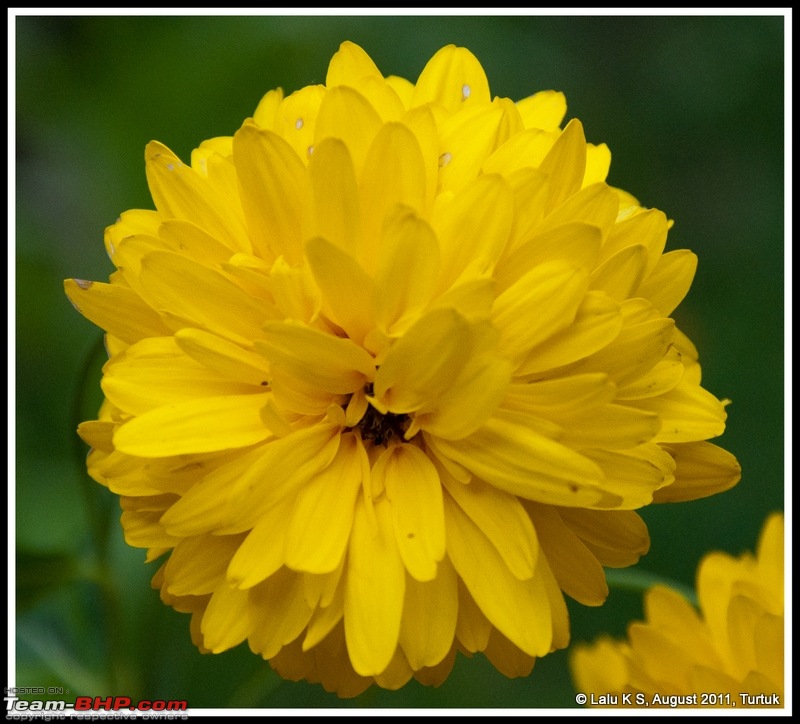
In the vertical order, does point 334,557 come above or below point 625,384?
below

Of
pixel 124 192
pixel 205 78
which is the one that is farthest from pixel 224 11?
pixel 124 192


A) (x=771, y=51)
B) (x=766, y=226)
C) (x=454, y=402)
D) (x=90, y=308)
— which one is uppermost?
(x=771, y=51)

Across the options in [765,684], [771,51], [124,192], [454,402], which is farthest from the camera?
[771,51]

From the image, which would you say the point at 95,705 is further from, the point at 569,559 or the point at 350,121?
the point at 350,121

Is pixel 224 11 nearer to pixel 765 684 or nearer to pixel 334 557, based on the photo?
pixel 334 557

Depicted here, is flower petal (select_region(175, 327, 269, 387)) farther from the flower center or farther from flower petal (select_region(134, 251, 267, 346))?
the flower center

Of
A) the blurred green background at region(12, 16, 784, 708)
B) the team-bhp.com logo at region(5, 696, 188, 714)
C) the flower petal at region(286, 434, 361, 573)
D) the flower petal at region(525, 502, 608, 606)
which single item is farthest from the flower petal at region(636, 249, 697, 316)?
the team-bhp.com logo at region(5, 696, 188, 714)

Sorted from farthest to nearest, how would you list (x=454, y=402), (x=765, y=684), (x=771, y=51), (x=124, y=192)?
1. (x=771, y=51)
2. (x=124, y=192)
3. (x=765, y=684)
4. (x=454, y=402)

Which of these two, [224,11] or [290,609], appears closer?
[290,609]
